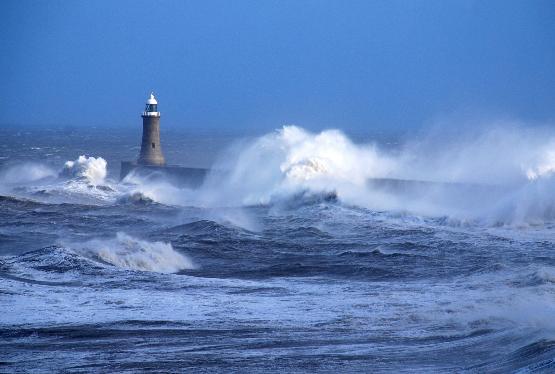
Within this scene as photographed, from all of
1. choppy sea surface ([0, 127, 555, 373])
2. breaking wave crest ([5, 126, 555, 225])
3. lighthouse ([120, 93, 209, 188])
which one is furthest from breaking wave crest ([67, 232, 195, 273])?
lighthouse ([120, 93, 209, 188])

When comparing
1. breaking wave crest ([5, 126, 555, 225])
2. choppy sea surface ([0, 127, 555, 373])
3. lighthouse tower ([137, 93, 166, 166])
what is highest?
lighthouse tower ([137, 93, 166, 166])

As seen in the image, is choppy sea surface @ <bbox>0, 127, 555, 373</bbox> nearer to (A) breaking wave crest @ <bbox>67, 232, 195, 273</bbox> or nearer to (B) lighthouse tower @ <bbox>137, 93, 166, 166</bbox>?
(A) breaking wave crest @ <bbox>67, 232, 195, 273</bbox>

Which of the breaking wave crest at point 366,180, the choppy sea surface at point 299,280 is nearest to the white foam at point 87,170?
the breaking wave crest at point 366,180

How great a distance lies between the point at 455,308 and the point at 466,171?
59.5ft

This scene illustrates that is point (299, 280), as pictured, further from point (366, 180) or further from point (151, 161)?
point (151, 161)

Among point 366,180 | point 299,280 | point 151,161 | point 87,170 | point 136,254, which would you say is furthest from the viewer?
point 87,170

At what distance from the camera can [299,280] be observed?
38.9 feet

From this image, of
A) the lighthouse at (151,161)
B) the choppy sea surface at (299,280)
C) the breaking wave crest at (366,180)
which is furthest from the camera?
the lighthouse at (151,161)

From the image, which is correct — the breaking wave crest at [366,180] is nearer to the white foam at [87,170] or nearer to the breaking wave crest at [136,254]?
the white foam at [87,170]

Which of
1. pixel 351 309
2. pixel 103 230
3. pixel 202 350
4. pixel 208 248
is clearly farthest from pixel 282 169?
pixel 202 350

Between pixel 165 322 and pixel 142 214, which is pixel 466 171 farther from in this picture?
pixel 165 322

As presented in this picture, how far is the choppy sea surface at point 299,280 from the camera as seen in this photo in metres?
7.76

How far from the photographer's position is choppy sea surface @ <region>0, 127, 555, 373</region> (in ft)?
25.5

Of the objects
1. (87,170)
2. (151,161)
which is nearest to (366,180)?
(151,161)
